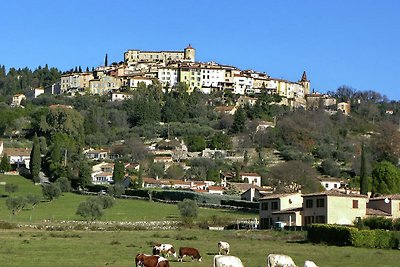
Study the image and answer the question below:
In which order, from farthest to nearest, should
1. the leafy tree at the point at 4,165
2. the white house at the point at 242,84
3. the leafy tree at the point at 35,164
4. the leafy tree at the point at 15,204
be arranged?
the white house at the point at 242,84, the leafy tree at the point at 4,165, the leafy tree at the point at 35,164, the leafy tree at the point at 15,204

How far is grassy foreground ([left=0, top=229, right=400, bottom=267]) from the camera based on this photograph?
29328mm

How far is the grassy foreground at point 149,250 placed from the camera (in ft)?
96.2

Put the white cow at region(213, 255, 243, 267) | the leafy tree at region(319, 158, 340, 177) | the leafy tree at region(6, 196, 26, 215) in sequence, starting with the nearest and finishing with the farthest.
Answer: the white cow at region(213, 255, 243, 267)
the leafy tree at region(6, 196, 26, 215)
the leafy tree at region(319, 158, 340, 177)

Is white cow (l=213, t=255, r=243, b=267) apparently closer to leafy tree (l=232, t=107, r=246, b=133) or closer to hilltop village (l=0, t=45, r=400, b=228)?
hilltop village (l=0, t=45, r=400, b=228)

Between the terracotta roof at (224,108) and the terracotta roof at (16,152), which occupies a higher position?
the terracotta roof at (224,108)

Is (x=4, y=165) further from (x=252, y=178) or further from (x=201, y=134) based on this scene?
(x=201, y=134)

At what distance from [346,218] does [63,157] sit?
210ft

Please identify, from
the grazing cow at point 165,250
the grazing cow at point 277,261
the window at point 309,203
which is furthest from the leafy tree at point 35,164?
the grazing cow at point 277,261

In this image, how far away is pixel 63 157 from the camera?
111500 millimetres

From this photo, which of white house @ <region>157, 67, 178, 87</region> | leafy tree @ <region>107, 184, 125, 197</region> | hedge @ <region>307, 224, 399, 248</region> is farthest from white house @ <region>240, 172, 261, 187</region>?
white house @ <region>157, 67, 178, 87</region>

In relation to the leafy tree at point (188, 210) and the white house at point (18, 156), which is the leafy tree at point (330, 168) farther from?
the leafy tree at point (188, 210)

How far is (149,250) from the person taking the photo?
3425cm

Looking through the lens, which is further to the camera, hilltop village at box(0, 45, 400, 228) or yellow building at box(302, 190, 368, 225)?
hilltop village at box(0, 45, 400, 228)

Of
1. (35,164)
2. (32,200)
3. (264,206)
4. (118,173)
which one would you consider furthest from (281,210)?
(35,164)
